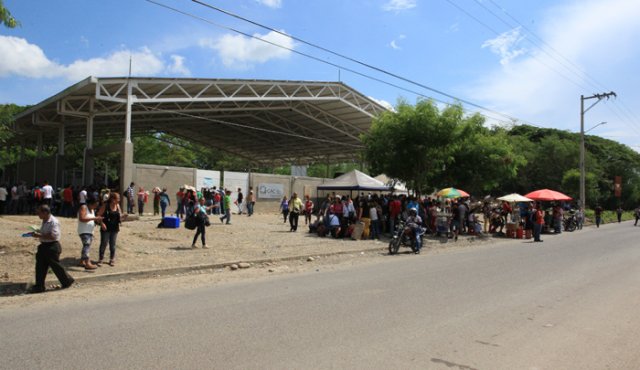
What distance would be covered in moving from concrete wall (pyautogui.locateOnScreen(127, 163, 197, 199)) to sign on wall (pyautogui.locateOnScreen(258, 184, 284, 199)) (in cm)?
531

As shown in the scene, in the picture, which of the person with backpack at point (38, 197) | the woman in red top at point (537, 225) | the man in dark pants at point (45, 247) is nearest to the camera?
the man in dark pants at point (45, 247)

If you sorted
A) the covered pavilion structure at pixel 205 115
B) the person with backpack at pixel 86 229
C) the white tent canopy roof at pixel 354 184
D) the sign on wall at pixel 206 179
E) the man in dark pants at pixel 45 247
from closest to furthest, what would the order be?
the man in dark pants at pixel 45 247 < the person with backpack at pixel 86 229 < the white tent canopy roof at pixel 354 184 < the covered pavilion structure at pixel 205 115 < the sign on wall at pixel 206 179

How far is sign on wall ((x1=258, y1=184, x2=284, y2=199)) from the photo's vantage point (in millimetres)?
31750

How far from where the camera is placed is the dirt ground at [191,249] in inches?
397

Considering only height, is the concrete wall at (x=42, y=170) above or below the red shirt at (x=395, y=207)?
above

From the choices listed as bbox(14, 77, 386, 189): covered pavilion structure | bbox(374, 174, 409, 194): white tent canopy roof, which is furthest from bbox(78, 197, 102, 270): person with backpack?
bbox(374, 174, 409, 194): white tent canopy roof

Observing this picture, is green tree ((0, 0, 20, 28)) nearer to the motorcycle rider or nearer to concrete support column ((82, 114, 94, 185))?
the motorcycle rider

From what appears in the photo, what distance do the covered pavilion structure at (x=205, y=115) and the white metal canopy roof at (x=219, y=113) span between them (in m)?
0.05

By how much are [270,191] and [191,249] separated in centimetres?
1885

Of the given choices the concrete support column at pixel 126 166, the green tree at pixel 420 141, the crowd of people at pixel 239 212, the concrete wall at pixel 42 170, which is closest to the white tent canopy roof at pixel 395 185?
the green tree at pixel 420 141

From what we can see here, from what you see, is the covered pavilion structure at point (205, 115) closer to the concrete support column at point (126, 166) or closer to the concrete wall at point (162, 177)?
the concrete support column at point (126, 166)

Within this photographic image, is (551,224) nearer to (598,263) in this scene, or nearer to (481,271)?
(598,263)

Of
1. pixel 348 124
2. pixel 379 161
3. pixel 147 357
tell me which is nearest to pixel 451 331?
pixel 147 357

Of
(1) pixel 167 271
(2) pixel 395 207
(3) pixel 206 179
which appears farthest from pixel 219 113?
(1) pixel 167 271
